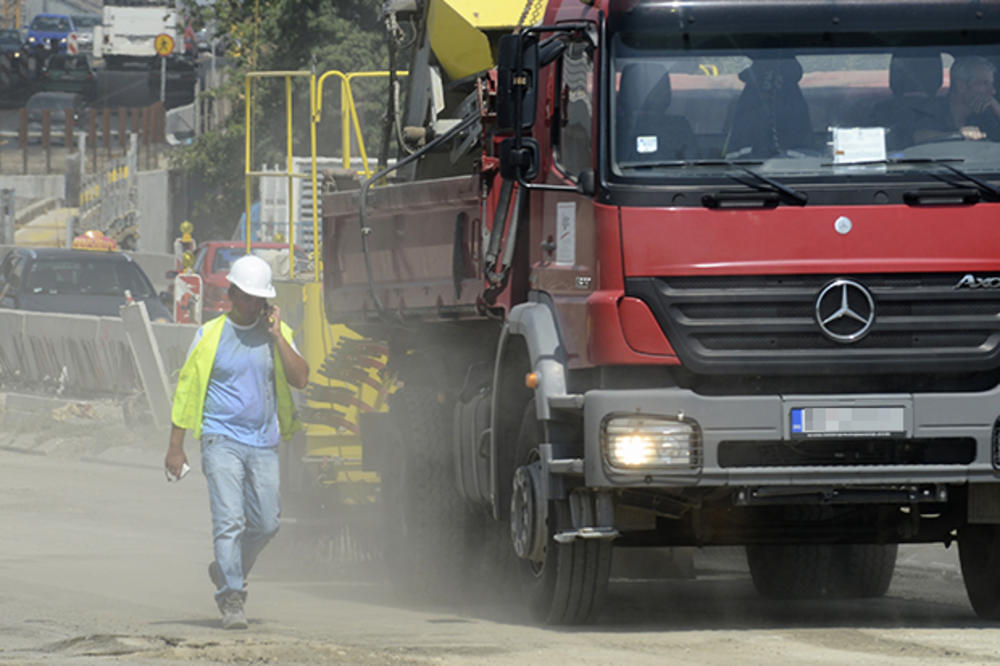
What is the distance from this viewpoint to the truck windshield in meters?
8.73

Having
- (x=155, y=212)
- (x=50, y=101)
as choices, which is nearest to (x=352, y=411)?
(x=155, y=212)

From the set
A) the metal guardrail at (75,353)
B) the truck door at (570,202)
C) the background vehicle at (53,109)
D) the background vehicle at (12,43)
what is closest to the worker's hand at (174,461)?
the truck door at (570,202)

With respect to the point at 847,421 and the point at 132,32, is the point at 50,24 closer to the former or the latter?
the point at 132,32

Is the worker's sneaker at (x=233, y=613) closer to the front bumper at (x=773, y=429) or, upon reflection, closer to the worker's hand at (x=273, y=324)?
the worker's hand at (x=273, y=324)

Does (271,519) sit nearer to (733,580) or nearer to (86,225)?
(733,580)

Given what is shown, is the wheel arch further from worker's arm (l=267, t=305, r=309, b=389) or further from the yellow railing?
the yellow railing

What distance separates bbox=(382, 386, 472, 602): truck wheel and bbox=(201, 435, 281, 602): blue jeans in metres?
1.67

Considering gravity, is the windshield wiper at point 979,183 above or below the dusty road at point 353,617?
above

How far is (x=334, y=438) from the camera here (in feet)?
42.2

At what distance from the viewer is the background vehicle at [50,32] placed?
247 ft

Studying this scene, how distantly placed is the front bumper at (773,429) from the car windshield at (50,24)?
71.1m

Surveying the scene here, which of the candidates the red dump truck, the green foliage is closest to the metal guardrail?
the red dump truck

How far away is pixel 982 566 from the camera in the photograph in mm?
9938

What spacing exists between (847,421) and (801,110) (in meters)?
1.31
